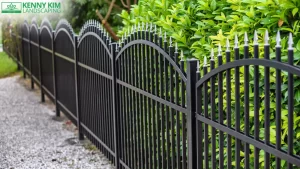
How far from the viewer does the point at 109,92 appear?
17.1ft

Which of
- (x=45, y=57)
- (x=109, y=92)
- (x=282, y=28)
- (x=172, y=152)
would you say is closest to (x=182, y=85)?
(x=172, y=152)

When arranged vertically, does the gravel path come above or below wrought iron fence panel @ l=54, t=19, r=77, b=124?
below

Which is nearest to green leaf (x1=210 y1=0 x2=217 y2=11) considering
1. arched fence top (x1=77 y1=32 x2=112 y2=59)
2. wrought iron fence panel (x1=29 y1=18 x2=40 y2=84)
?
arched fence top (x1=77 y1=32 x2=112 y2=59)

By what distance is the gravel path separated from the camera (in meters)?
5.98

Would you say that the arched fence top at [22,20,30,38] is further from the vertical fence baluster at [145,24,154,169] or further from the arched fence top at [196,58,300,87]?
the arched fence top at [196,58,300,87]

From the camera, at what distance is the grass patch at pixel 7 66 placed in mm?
15920

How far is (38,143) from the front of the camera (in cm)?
697

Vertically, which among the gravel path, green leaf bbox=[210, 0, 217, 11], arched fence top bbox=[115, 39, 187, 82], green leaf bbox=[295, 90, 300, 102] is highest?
green leaf bbox=[210, 0, 217, 11]

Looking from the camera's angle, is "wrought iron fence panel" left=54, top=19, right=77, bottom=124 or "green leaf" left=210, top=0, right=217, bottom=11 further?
"wrought iron fence panel" left=54, top=19, right=77, bottom=124

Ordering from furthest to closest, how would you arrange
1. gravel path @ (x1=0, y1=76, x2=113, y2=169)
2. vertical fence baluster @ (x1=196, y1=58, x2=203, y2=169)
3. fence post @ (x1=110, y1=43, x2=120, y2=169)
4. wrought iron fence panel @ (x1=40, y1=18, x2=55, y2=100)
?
1. wrought iron fence panel @ (x1=40, y1=18, x2=55, y2=100)
2. gravel path @ (x1=0, y1=76, x2=113, y2=169)
3. fence post @ (x1=110, y1=43, x2=120, y2=169)
4. vertical fence baluster @ (x1=196, y1=58, x2=203, y2=169)

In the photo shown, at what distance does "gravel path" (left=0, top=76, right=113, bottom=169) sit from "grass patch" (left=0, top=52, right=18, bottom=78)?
585 cm

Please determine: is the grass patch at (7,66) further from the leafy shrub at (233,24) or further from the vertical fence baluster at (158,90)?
the vertical fence baluster at (158,90)

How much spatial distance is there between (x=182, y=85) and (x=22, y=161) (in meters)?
3.63

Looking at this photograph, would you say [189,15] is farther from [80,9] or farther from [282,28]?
[80,9]
